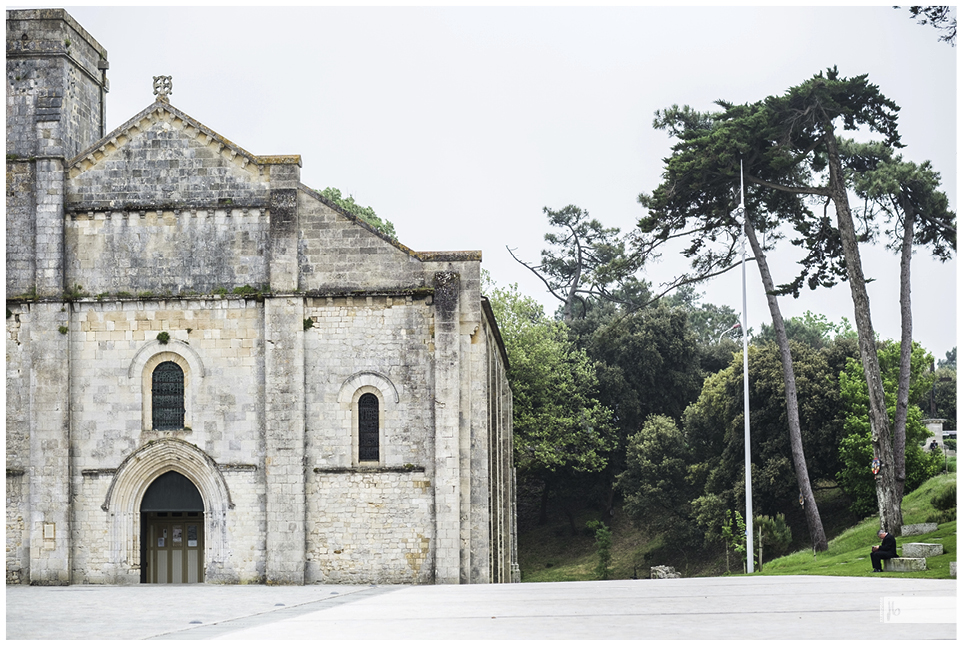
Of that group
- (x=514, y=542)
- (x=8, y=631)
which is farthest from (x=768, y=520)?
(x=8, y=631)

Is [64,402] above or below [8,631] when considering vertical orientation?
above

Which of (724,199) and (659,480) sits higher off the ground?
(724,199)

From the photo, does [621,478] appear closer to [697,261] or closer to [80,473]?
[697,261]

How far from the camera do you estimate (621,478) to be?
198ft

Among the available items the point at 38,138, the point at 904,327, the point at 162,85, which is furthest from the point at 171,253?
the point at 904,327

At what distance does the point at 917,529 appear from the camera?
3366cm

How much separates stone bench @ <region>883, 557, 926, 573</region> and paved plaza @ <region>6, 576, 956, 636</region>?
124 cm

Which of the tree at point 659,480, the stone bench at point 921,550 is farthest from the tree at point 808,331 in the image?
the stone bench at point 921,550

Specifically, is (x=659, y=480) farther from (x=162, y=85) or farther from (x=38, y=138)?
(x=38, y=138)

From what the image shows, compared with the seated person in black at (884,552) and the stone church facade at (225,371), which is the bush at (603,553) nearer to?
the stone church facade at (225,371)

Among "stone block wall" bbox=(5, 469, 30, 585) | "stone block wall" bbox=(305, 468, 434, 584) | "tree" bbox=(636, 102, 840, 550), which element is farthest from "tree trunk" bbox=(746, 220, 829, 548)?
"stone block wall" bbox=(5, 469, 30, 585)

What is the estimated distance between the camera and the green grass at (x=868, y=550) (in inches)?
1050

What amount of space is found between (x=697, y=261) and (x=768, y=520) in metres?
12.0

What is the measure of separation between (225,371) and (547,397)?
31.5m
